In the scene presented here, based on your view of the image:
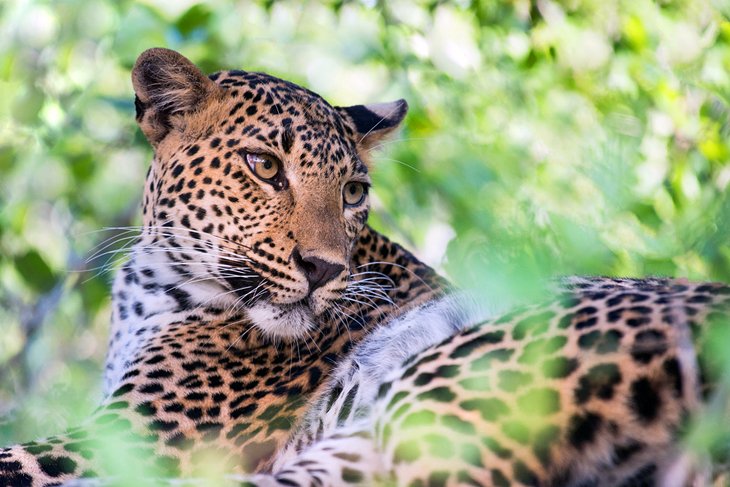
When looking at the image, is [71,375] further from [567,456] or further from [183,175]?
[567,456]

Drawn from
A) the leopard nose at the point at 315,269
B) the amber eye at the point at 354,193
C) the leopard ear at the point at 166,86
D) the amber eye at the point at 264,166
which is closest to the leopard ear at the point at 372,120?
the amber eye at the point at 354,193

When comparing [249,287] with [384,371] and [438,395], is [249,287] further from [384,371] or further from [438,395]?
[438,395]

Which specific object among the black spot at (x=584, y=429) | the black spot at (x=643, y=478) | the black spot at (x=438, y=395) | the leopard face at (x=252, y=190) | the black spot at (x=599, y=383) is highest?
the leopard face at (x=252, y=190)

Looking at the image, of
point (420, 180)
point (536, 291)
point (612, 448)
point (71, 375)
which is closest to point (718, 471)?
point (612, 448)

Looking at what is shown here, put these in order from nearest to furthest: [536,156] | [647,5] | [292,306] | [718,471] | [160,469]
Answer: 1. [718,471]
2. [160,469]
3. [292,306]
4. [536,156]
5. [647,5]

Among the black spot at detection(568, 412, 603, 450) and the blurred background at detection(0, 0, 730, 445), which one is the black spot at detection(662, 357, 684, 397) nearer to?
the black spot at detection(568, 412, 603, 450)

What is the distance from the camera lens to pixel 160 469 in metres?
4.45

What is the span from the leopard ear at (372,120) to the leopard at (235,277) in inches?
4.1

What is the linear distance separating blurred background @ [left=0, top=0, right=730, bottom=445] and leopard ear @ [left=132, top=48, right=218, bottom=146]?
0.48 meters

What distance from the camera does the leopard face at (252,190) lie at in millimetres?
4953

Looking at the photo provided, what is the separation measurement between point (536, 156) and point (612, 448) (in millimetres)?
2937

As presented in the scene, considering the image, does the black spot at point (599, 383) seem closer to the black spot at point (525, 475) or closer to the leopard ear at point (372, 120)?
the black spot at point (525, 475)

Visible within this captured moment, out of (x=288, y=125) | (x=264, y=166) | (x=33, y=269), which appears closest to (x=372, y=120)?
(x=288, y=125)

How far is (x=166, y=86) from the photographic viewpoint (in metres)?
5.39
